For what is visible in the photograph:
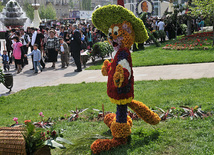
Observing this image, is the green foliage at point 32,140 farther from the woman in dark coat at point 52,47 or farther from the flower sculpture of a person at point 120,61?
the woman in dark coat at point 52,47

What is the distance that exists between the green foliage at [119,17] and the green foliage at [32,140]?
215cm

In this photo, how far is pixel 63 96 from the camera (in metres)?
9.12

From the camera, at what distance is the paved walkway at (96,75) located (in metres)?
10.7

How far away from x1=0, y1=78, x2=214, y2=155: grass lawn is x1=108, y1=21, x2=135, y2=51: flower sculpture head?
1.66 metres

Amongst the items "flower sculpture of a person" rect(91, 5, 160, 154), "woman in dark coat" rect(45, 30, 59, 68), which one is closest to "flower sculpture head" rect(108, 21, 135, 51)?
"flower sculpture of a person" rect(91, 5, 160, 154)

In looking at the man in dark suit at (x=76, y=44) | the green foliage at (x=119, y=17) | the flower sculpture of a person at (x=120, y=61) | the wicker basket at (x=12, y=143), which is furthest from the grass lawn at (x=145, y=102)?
the man in dark suit at (x=76, y=44)

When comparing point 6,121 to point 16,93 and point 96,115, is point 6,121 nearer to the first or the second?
point 96,115

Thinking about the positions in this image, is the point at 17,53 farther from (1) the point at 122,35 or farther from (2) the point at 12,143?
(2) the point at 12,143

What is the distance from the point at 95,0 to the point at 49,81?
10423 centimetres

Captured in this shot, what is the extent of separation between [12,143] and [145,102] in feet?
13.6

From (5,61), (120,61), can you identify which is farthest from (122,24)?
(5,61)

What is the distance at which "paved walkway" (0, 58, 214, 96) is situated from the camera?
35.2 ft

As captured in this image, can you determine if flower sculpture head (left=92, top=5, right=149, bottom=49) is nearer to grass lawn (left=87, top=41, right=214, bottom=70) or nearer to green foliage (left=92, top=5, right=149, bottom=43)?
green foliage (left=92, top=5, right=149, bottom=43)

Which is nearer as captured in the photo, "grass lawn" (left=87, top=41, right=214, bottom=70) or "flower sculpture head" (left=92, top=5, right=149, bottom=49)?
"flower sculpture head" (left=92, top=5, right=149, bottom=49)
